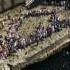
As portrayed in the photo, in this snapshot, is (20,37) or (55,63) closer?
(55,63)

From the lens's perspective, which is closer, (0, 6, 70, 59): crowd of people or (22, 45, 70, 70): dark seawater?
(22, 45, 70, 70): dark seawater

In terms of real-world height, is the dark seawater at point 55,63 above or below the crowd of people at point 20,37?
below

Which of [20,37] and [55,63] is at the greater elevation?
[20,37]

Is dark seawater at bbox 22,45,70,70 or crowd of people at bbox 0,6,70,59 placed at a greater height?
crowd of people at bbox 0,6,70,59

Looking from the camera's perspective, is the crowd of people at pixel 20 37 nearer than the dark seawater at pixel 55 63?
No
